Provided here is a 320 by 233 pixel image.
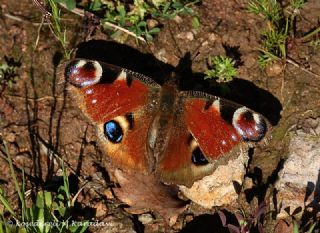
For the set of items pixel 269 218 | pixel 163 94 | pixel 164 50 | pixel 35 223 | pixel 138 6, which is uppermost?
pixel 138 6

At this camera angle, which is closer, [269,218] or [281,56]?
[269,218]

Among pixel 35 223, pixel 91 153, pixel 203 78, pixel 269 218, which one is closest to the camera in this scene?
pixel 35 223

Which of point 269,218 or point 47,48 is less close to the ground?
point 47,48

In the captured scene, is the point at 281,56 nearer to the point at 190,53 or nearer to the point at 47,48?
the point at 190,53

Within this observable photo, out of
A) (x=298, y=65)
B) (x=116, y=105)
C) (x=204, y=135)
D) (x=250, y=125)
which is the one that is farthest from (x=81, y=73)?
(x=298, y=65)

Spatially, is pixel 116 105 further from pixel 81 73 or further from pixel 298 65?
pixel 298 65

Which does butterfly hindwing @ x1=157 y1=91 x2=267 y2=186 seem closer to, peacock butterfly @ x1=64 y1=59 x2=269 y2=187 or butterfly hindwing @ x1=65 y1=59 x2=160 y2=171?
peacock butterfly @ x1=64 y1=59 x2=269 y2=187

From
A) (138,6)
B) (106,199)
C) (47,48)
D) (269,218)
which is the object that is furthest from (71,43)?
(269,218)

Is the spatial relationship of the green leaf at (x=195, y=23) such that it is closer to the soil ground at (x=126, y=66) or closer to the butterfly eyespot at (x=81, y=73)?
the soil ground at (x=126, y=66)
